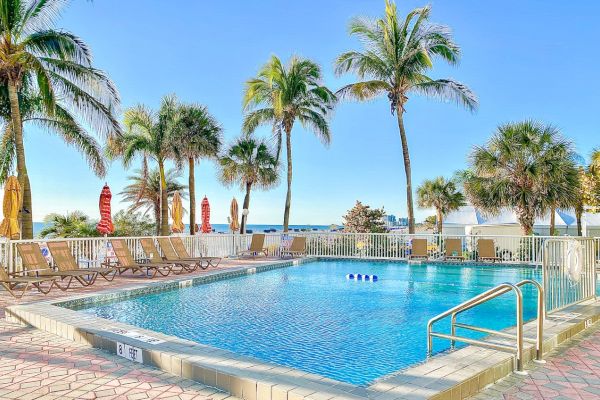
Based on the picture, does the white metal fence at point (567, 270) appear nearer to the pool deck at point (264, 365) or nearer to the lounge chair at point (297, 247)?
the pool deck at point (264, 365)

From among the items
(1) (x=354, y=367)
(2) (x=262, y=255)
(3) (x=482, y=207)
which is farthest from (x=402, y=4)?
(1) (x=354, y=367)

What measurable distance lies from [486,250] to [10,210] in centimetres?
1395

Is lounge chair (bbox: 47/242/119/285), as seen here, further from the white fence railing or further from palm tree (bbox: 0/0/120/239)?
palm tree (bbox: 0/0/120/239)

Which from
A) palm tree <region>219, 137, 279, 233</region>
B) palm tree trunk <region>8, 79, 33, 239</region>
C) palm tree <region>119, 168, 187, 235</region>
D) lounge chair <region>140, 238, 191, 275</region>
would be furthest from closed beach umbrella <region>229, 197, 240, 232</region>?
palm tree <region>119, 168, 187, 235</region>

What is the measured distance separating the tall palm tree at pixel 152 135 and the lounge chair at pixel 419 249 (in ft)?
36.4

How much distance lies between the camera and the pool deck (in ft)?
11.9

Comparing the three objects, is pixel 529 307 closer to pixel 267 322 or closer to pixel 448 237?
pixel 267 322

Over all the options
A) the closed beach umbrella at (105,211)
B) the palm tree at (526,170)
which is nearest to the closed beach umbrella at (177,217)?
the closed beach umbrella at (105,211)

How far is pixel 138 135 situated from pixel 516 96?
1922 centimetres

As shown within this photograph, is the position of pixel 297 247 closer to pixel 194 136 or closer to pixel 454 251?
pixel 454 251

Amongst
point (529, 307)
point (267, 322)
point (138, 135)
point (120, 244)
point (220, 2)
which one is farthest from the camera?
point (138, 135)

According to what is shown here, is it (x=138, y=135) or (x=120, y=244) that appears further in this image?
(x=138, y=135)

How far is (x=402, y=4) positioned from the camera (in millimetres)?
18594

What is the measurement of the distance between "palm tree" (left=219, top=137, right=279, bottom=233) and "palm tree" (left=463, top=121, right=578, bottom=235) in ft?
33.9
